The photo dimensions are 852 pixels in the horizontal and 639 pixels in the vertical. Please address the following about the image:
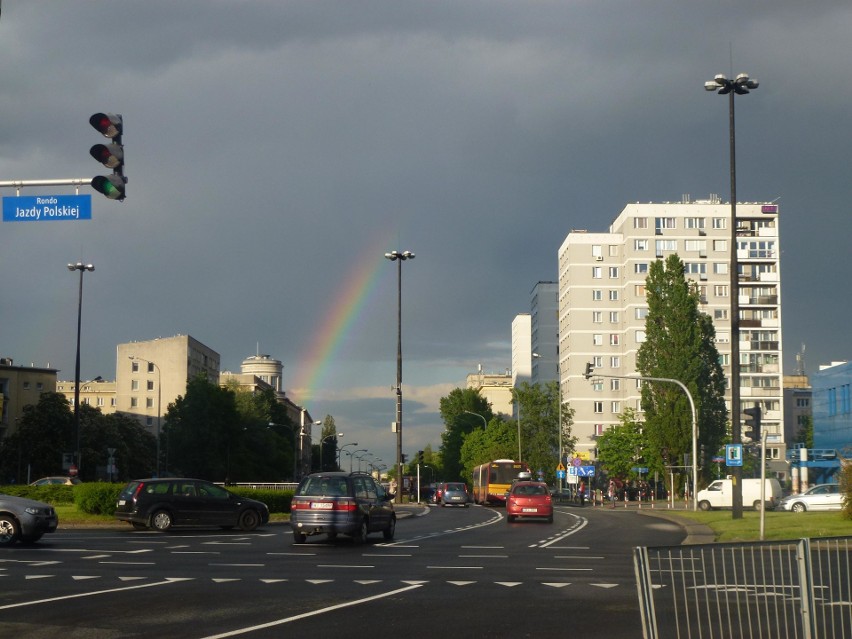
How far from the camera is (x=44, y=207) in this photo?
57.2 ft

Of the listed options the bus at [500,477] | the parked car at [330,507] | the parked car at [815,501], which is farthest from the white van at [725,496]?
the parked car at [330,507]

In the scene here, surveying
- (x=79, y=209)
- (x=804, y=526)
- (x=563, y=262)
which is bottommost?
(x=804, y=526)

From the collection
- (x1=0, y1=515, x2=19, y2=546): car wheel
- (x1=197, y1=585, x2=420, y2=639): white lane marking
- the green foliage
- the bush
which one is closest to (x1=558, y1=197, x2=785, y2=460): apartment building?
the green foliage

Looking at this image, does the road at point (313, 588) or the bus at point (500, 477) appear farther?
the bus at point (500, 477)

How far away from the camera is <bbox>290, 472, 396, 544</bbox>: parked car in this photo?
81.6 feet

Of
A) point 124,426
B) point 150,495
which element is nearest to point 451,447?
point 124,426

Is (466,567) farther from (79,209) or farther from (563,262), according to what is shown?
(563,262)

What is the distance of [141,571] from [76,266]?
47.0m

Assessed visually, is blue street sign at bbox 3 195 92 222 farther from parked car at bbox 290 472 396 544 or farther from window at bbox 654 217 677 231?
window at bbox 654 217 677 231

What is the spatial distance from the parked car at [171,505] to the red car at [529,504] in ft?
44.6

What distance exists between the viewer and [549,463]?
294 feet

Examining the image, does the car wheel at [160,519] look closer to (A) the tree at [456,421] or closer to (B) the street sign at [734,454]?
(B) the street sign at [734,454]

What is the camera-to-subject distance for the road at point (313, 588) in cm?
1115

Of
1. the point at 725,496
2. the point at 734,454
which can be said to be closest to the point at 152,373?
the point at 725,496
